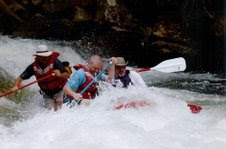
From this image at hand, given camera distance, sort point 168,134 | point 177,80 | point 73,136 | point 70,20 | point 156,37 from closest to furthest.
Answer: point 73,136
point 168,134
point 177,80
point 156,37
point 70,20

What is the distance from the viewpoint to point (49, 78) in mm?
5867

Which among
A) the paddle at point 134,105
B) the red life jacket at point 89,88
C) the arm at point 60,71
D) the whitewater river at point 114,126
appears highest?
the arm at point 60,71

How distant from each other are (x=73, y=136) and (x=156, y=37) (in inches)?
286

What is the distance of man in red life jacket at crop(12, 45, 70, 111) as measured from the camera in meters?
5.77

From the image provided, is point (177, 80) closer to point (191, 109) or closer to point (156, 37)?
point (156, 37)

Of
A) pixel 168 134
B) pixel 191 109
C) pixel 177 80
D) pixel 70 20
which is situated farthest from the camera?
pixel 70 20

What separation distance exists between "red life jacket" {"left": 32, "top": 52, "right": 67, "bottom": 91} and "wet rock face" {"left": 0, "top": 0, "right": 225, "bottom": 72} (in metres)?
5.91

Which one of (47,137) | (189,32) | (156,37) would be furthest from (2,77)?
(189,32)

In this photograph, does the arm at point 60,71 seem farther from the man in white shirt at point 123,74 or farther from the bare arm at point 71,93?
the man in white shirt at point 123,74

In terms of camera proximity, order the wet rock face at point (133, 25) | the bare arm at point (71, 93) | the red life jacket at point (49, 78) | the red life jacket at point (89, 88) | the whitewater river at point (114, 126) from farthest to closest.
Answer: the wet rock face at point (133, 25) < the red life jacket at point (49, 78) < the red life jacket at point (89, 88) < the bare arm at point (71, 93) < the whitewater river at point (114, 126)

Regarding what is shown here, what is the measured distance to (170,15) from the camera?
11.7 m

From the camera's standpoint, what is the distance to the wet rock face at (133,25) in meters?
11.5

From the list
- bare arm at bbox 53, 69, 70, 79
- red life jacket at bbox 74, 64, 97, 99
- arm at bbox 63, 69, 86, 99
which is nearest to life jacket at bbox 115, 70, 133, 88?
red life jacket at bbox 74, 64, 97, 99

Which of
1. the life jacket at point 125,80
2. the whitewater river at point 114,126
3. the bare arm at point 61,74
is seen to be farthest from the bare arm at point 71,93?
the life jacket at point 125,80
